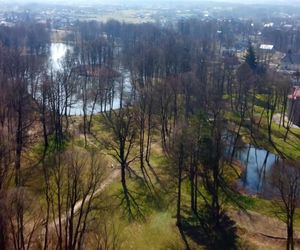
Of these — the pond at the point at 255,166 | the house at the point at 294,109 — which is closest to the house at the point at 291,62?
the house at the point at 294,109

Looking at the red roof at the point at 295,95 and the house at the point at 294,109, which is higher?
the red roof at the point at 295,95

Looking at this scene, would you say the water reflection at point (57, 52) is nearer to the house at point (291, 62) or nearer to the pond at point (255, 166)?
the pond at point (255, 166)

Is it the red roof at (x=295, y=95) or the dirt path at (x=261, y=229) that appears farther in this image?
the red roof at (x=295, y=95)

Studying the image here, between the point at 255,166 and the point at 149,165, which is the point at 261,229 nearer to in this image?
the point at 149,165

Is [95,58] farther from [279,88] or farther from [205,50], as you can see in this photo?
[279,88]

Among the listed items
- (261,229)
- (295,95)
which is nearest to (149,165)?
(261,229)

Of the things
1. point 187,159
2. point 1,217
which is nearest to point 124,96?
point 187,159

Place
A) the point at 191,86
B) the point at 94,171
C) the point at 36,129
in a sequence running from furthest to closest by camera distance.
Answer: the point at 191,86 → the point at 36,129 → the point at 94,171
